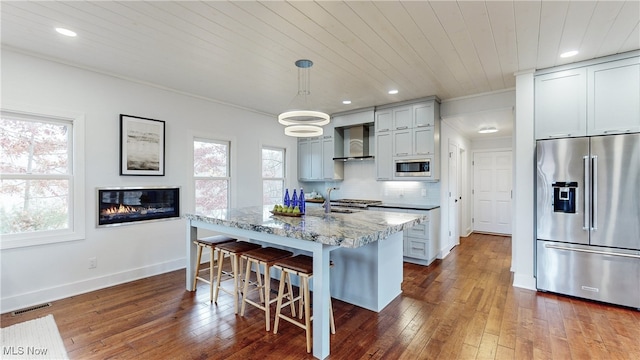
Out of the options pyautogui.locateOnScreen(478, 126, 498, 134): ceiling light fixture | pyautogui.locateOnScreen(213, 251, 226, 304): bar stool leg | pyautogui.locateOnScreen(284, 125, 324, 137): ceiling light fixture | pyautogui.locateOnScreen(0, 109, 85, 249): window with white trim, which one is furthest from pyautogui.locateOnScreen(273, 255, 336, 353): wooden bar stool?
pyautogui.locateOnScreen(478, 126, 498, 134): ceiling light fixture

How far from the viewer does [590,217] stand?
3.06 m

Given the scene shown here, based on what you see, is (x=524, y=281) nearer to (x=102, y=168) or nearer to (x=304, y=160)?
(x=304, y=160)

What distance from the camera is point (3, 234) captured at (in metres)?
2.88

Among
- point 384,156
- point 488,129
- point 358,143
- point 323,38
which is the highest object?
point 323,38

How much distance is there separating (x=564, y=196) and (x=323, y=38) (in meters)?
3.11

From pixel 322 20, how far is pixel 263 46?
731mm

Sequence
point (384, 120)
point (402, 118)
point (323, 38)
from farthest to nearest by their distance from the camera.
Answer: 1. point (384, 120)
2. point (402, 118)
3. point (323, 38)

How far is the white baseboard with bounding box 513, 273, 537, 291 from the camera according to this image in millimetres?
3428

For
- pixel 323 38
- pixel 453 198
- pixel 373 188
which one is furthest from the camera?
pixel 373 188

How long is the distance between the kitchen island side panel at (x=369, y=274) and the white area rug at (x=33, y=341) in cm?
232

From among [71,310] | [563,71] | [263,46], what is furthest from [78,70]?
[563,71]

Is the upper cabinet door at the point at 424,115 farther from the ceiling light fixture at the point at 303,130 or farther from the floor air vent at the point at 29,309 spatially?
the floor air vent at the point at 29,309

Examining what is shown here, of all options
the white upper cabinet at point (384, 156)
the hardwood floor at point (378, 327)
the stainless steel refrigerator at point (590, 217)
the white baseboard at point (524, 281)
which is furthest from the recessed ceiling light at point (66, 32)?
the white baseboard at point (524, 281)

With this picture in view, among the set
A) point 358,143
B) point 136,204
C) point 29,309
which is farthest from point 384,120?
point 29,309
